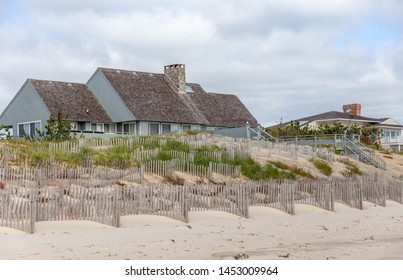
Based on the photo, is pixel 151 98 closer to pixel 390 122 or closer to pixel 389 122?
pixel 389 122

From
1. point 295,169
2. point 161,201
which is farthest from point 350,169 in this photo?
point 161,201

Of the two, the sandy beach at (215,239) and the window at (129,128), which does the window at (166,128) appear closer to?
the window at (129,128)

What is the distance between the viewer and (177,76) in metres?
59.0

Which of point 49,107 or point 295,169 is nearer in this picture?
point 295,169

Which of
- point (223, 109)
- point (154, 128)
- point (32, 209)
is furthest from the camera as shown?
point (223, 109)

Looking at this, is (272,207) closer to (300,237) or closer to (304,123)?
(300,237)

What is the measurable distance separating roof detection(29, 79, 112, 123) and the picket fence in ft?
77.3

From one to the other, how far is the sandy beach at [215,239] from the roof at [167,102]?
28.8 m

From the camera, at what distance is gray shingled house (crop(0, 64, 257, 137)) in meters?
50.8

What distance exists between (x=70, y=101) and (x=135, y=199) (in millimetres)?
30854

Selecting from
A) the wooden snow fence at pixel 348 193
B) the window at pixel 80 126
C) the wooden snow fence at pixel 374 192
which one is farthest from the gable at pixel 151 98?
the wooden snow fence at pixel 348 193

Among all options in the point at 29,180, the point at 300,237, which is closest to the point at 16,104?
the point at 29,180

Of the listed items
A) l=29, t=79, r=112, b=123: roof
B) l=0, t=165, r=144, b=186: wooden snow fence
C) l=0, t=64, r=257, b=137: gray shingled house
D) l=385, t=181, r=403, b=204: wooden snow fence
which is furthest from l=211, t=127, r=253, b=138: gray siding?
l=0, t=165, r=144, b=186: wooden snow fence

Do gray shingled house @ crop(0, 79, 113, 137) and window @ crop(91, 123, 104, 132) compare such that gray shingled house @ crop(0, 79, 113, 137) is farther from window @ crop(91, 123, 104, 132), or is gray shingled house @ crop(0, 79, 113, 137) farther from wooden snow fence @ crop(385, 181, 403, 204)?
wooden snow fence @ crop(385, 181, 403, 204)
